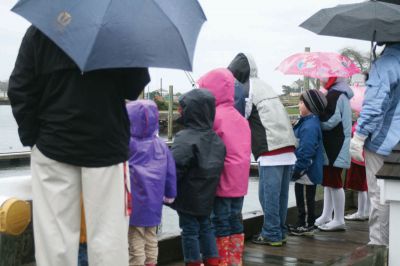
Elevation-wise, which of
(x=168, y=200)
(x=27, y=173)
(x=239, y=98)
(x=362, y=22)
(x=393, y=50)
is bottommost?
(x=27, y=173)

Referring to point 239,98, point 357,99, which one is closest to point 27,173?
point 357,99

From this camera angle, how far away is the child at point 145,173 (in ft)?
15.0

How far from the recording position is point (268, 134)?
20.2 ft

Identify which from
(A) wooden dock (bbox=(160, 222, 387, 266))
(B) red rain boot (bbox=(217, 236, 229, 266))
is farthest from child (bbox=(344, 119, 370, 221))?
(B) red rain boot (bbox=(217, 236, 229, 266))

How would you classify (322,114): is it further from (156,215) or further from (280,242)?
(156,215)

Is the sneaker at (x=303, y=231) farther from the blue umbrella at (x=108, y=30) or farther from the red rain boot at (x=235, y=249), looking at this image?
the blue umbrella at (x=108, y=30)

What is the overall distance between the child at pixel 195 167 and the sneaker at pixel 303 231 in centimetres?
232

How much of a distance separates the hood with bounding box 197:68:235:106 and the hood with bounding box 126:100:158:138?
31.5 inches

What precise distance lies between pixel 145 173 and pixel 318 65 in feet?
12.3

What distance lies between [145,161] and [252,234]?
263 cm

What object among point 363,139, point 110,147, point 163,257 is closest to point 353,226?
point 363,139

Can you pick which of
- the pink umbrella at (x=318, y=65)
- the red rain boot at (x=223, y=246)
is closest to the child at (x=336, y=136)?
the pink umbrella at (x=318, y=65)

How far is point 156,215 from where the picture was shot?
184 inches

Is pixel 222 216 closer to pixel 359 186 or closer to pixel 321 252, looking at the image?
pixel 321 252
